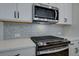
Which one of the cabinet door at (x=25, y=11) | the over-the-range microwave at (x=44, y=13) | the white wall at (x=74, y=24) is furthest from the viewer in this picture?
the white wall at (x=74, y=24)

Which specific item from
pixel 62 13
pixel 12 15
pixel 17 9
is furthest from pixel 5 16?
pixel 62 13

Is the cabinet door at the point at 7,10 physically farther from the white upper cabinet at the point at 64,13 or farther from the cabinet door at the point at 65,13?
the cabinet door at the point at 65,13

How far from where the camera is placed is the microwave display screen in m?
1.62

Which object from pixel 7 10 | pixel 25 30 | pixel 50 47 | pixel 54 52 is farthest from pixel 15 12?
pixel 54 52

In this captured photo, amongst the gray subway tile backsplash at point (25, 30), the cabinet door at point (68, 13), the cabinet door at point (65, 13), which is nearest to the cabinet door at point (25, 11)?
the gray subway tile backsplash at point (25, 30)

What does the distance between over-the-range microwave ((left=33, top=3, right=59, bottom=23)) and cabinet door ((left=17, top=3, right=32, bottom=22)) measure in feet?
0.32

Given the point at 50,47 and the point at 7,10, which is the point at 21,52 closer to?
the point at 50,47

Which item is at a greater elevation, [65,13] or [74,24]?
[65,13]

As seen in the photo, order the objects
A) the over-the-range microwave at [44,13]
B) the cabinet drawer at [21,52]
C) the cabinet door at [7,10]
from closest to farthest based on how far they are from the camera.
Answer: the cabinet drawer at [21,52] → the cabinet door at [7,10] → the over-the-range microwave at [44,13]

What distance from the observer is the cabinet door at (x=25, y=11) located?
55.2 inches

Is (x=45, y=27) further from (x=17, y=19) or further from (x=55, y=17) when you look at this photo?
(x=17, y=19)

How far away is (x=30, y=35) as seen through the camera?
1895 mm

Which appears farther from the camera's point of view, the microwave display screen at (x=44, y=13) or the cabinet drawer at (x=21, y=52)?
the microwave display screen at (x=44, y=13)

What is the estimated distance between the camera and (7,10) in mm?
1269
